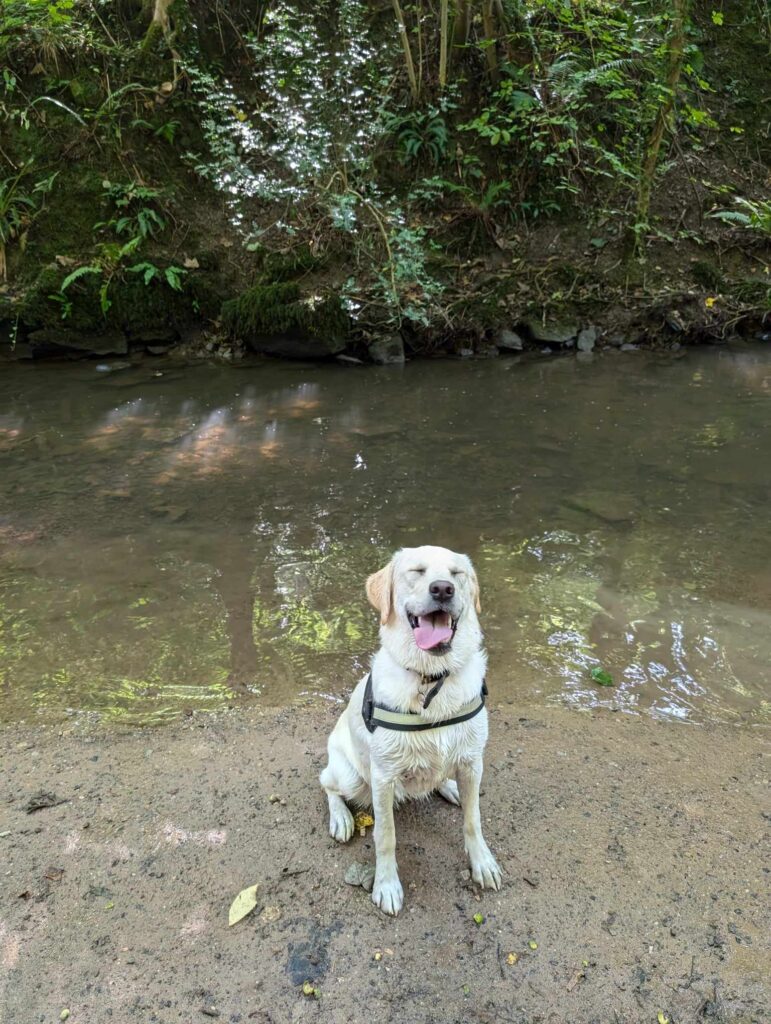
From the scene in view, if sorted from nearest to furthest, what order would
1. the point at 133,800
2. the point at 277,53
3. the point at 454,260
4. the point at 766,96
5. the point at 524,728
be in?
the point at 133,800 → the point at 524,728 → the point at 454,260 → the point at 277,53 → the point at 766,96

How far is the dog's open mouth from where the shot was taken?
2.43 meters

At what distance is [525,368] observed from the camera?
1108 cm

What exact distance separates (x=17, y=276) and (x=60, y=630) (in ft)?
32.6

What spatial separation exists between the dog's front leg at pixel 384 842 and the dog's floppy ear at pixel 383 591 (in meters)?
0.68

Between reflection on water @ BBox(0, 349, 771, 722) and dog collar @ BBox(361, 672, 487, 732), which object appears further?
reflection on water @ BBox(0, 349, 771, 722)

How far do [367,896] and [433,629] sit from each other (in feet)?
3.98

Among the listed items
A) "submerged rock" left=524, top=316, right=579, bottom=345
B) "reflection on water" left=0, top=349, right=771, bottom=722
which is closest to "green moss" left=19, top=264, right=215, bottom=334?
"reflection on water" left=0, top=349, right=771, bottom=722

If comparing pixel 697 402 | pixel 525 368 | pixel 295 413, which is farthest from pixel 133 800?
pixel 525 368

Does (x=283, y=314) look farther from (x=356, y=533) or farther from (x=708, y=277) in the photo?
(x=708, y=277)

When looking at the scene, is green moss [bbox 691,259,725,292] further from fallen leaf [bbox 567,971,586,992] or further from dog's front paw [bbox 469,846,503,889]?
fallen leaf [bbox 567,971,586,992]

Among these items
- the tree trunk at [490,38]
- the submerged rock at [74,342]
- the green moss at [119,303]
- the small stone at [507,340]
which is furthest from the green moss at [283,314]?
the tree trunk at [490,38]

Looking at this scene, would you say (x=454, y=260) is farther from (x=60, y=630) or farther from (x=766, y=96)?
(x=60, y=630)

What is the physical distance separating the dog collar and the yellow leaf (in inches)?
33.1

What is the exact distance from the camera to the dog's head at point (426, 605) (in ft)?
7.98
